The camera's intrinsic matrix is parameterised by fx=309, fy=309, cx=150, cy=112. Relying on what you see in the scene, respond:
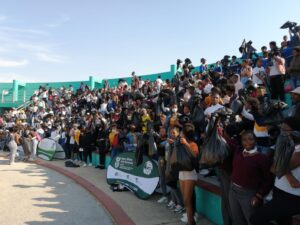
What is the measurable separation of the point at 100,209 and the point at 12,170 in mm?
7252

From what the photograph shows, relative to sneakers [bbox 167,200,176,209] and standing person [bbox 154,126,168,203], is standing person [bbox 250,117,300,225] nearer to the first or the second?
sneakers [bbox 167,200,176,209]

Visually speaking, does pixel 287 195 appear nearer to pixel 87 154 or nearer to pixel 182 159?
pixel 182 159

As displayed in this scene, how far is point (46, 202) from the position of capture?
7.66 m

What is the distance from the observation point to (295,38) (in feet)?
35.2

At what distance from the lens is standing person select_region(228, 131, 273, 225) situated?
3881 mm

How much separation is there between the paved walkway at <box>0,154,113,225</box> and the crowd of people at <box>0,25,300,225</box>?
6.05 ft

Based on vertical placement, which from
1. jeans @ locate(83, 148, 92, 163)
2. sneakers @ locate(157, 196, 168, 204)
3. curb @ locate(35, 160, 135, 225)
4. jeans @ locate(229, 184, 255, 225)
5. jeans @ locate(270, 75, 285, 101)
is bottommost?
curb @ locate(35, 160, 135, 225)

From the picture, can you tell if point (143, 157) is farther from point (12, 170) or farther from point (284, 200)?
point (12, 170)

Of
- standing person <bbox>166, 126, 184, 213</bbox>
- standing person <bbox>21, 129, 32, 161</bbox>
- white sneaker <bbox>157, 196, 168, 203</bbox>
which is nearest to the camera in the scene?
standing person <bbox>166, 126, 184, 213</bbox>

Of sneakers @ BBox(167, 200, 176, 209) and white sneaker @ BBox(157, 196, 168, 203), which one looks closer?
sneakers @ BBox(167, 200, 176, 209)

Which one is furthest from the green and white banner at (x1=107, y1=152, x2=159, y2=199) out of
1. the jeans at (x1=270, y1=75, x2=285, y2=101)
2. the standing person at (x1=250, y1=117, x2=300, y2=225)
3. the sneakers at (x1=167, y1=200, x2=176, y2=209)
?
the standing person at (x1=250, y1=117, x2=300, y2=225)

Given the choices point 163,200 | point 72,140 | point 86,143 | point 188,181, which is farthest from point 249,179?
point 72,140

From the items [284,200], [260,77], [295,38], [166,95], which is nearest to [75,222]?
[284,200]

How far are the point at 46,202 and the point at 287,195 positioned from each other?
6020 millimetres
